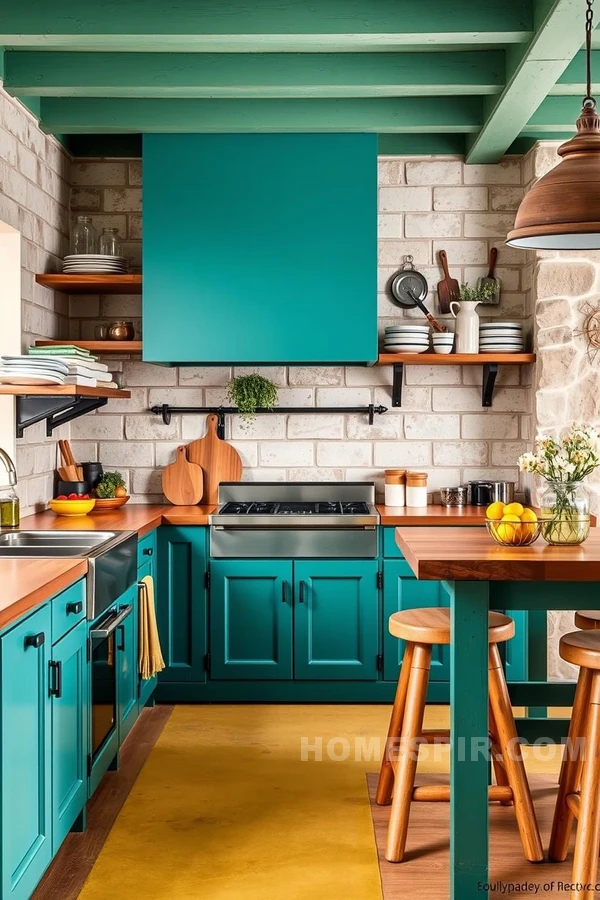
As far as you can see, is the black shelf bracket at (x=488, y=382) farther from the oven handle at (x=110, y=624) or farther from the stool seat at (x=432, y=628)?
the oven handle at (x=110, y=624)

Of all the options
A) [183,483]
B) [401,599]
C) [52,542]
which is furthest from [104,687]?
[183,483]

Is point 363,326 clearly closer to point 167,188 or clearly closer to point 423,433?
point 423,433

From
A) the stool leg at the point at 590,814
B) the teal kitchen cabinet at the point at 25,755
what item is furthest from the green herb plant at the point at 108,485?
the stool leg at the point at 590,814

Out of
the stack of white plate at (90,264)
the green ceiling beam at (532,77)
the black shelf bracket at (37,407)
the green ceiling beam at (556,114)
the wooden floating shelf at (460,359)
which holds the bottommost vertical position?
the black shelf bracket at (37,407)

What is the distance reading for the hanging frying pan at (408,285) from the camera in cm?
496

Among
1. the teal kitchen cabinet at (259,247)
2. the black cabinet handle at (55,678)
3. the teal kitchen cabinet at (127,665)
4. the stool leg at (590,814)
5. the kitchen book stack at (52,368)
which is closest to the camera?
→ the stool leg at (590,814)

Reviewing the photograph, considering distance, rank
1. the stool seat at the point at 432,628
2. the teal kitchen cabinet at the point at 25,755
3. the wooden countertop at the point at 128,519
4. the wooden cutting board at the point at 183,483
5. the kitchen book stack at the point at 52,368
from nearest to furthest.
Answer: the teal kitchen cabinet at the point at 25,755, the stool seat at the point at 432,628, the kitchen book stack at the point at 52,368, the wooden countertop at the point at 128,519, the wooden cutting board at the point at 183,483

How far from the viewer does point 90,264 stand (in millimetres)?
4590

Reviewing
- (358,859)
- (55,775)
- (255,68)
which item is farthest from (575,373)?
(55,775)

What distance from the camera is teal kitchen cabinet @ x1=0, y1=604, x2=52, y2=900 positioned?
2.20m

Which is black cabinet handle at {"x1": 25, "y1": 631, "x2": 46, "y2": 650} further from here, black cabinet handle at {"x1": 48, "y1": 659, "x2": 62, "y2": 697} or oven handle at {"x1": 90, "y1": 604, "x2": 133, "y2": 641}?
oven handle at {"x1": 90, "y1": 604, "x2": 133, "y2": 641}

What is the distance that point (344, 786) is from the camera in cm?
350

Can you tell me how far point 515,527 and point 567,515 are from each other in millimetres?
186

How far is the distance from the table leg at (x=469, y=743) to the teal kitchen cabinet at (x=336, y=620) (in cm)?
184
